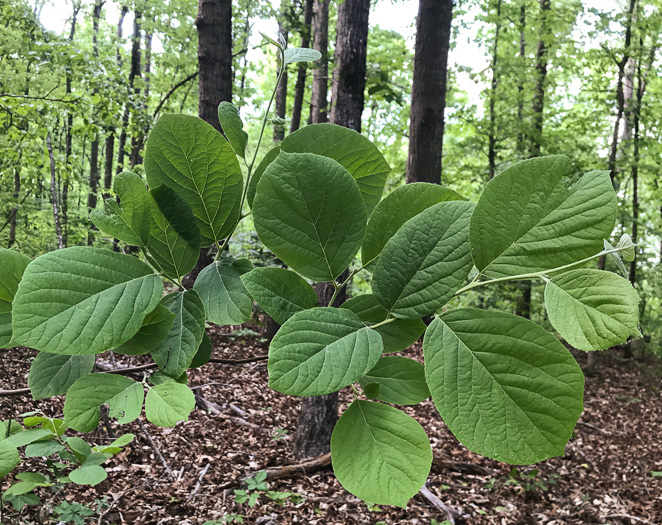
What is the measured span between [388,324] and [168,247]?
19 cm

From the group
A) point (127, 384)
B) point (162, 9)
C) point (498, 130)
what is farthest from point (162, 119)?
point (162, 9)

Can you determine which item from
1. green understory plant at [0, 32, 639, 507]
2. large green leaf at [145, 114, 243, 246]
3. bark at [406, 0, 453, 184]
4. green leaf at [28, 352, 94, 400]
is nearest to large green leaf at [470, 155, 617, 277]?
green understory plant at [0, 32, 639, 507]

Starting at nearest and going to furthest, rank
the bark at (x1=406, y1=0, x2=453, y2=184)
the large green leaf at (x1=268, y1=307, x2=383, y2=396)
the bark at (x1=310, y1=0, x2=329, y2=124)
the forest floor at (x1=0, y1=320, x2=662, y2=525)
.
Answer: the large green leaf at (x1=268, y1=307, x2=383, y2=396), the forest floor at (x1=0, y1=320, x2=662, y2=525), the bark at (x1=406, y1=0, x2=453, y2=184), the bark at (x1=310, y1=0, x2=329, y2=124)

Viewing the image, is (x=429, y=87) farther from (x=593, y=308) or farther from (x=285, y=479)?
(x=593, y=308)

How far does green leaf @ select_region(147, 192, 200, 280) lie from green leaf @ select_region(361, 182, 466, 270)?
145 mm

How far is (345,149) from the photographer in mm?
390

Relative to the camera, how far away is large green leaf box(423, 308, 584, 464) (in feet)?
0.87

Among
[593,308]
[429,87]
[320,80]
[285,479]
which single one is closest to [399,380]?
[593,308]

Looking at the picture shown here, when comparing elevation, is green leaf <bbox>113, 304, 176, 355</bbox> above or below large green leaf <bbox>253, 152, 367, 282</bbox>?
below

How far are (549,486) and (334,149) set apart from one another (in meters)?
5.27

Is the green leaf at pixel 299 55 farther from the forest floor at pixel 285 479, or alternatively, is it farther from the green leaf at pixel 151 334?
the forest floor at pixel 285 479

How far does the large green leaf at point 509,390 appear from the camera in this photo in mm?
265

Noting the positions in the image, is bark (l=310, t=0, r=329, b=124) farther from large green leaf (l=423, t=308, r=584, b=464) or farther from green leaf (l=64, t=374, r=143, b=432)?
large green leaf (l=423, t=308, r=584, b=464)

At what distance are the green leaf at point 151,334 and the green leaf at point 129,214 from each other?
6 centimetres
